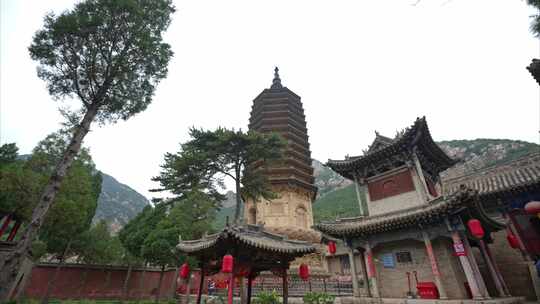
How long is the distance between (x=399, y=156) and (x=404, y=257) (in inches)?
191

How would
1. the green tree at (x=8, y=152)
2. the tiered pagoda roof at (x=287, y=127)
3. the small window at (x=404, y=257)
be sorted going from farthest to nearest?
the tiered pagoda roof at (x=287, y=127)
the green tree at (x=8, y=152)
the small window at (x=404, y=257)

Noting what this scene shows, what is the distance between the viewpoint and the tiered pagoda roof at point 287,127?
26.9 metres

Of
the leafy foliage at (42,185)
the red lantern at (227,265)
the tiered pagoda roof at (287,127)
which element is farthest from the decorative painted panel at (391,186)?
the leafy foliage at (42,185)

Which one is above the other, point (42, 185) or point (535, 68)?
point (535, 68)

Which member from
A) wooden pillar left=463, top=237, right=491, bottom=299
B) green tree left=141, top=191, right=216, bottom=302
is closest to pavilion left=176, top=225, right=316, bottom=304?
wooden pillar left=463, top=237, right=491, bottom=299

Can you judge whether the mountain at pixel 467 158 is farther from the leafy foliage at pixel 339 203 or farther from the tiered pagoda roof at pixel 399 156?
the tiered pagoda roof at pixel 399 156

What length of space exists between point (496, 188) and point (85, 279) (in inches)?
1064

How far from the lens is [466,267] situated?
968 centimetres

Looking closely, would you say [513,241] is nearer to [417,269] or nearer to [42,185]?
[417,269]

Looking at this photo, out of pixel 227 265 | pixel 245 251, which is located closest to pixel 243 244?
pixel 245 251

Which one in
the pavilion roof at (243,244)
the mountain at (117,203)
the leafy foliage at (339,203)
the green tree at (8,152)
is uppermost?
the mountain at (117,203)

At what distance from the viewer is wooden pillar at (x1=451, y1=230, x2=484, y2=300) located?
367 inches

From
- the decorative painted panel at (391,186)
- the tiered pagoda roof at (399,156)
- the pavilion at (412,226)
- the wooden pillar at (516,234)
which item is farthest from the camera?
the decorative painted panel at (391,186)

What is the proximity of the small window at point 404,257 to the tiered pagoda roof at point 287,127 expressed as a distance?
Result: 14.6 m
